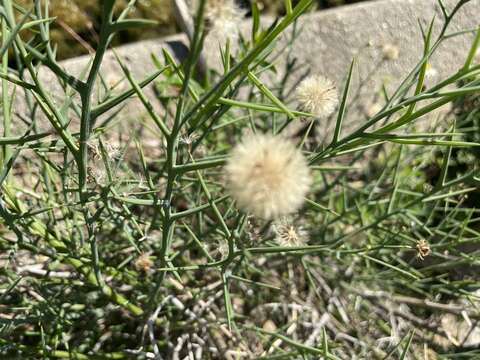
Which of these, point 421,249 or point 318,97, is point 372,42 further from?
point 421,249

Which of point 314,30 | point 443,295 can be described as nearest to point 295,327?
point 443,295

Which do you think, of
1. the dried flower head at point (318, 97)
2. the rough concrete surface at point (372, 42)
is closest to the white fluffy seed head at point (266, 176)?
the dried flower head at point (318, 97)

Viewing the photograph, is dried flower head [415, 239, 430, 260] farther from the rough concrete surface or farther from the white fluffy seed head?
the rough concrete surface

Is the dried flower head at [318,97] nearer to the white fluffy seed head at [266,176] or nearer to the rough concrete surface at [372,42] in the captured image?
the white fluffy seed head at [266,176]

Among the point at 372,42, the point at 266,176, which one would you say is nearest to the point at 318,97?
the point at 266,176

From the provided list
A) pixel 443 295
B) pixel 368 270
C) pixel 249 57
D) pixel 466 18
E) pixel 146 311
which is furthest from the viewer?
pixel 466 18

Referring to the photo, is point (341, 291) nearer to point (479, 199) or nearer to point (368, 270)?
point (368, 270)
